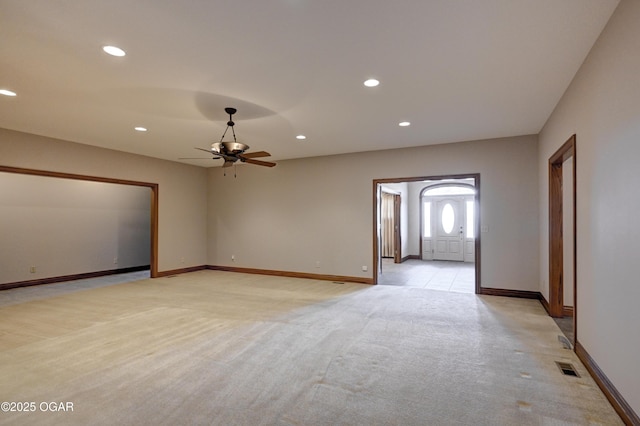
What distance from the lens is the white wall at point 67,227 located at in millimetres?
6645

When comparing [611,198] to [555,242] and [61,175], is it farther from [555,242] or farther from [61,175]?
[61,175]

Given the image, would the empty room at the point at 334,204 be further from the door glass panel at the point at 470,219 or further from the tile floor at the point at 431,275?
the door glass panel at the point at 470,219

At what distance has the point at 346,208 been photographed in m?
7.05

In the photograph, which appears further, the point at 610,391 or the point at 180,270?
the point at 180,270

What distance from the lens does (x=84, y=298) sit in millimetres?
5477

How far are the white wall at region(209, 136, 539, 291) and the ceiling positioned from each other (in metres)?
0.89

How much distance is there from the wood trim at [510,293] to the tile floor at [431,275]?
268 millimetres

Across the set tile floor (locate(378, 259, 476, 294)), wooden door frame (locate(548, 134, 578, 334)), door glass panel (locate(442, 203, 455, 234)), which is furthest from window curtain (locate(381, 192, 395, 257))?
wooden door frame (locate(548, 134, 578, 334))

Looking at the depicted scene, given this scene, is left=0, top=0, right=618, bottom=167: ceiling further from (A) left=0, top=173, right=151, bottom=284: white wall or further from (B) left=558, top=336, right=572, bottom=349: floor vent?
(B) left=558, top=336, right=572, bottom=349: floor vent

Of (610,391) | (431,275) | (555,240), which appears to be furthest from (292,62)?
(431,275)

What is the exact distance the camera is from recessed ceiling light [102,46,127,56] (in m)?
2.75

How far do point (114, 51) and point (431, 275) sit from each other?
7.36m

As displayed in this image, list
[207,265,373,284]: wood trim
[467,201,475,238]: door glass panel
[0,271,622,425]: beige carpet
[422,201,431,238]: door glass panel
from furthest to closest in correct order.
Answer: [422,201,431,238]: door glass panel, [467,201,475,238]: door glass panel, [207,265,373,284]: wood trim, [0,271,622,425]: beige carpet

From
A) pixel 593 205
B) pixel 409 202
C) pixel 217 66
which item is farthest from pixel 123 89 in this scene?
pixel 409 202
